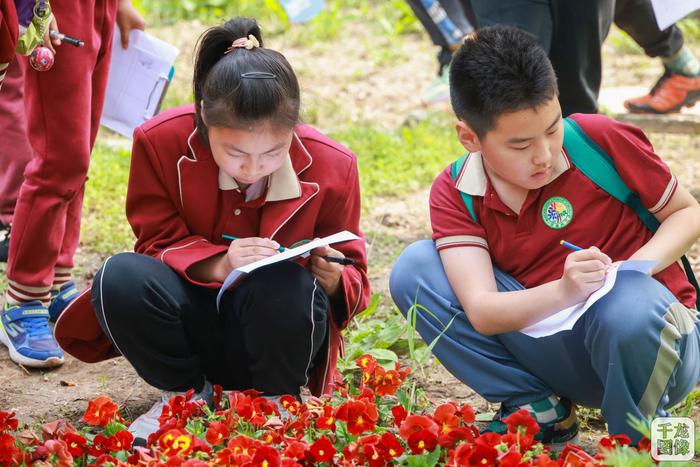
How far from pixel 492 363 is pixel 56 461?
3.35ft

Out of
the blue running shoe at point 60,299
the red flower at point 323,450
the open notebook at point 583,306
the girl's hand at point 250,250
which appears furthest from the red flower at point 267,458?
the blue running shoe at point 60,299

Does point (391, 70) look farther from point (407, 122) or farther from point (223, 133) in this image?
point (223, 133)

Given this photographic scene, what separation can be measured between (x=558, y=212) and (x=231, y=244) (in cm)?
79

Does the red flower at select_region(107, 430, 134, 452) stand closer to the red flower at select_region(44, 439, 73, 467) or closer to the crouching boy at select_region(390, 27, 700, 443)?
the red flower at select_region(44, 439, 73, 467)

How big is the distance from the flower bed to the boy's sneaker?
19 cm

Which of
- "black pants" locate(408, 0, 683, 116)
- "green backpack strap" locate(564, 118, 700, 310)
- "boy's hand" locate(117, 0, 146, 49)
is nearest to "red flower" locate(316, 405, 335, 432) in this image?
"green backpack strap" locate(564, 118, 700, 310)

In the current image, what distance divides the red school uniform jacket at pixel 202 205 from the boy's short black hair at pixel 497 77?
384mm

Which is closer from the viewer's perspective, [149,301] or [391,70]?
[149,301]

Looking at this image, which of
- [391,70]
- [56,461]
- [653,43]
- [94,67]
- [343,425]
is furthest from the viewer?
[391,70]

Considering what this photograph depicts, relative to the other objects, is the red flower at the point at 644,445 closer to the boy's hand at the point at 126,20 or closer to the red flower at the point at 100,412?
the red flower at the point at 100,412

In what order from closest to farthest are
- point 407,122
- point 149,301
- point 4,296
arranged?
point 149,301 < point 4,296 < point 407,122

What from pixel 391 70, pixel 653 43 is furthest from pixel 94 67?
pixel 391 70

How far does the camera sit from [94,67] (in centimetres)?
307

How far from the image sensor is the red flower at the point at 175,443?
207 cm
